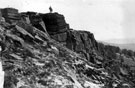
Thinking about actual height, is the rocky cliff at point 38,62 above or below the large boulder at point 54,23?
below

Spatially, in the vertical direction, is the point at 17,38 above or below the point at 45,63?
above

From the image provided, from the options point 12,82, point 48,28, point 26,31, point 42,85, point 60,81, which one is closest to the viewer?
Result: point 12,82

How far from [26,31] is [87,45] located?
63.6ft

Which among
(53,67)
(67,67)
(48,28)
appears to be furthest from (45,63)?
(48,28)

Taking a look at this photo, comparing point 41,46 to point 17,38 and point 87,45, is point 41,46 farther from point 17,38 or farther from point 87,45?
point 87,45

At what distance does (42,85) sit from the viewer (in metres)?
24.8

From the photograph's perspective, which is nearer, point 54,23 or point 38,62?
point 38,62

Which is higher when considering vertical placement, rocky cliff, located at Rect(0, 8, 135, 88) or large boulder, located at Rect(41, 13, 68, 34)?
large boulder, located at Rect(41, 13, 68, 34)

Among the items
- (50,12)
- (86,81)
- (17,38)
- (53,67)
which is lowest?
(86,81)

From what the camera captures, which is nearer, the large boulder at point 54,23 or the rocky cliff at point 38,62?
the rocky cliff at point 38,62

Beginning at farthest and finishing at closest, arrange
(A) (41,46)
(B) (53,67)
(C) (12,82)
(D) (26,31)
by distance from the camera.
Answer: (D) (26,31) < (A) (41,46) < (B) (53,67) < (C) (12,82)

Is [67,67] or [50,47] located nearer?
[67,67]

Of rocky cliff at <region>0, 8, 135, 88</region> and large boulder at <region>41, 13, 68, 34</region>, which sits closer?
rocky cliff at <region>0, 8, 135, 88</region>

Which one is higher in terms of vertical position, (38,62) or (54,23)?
(54,23)
